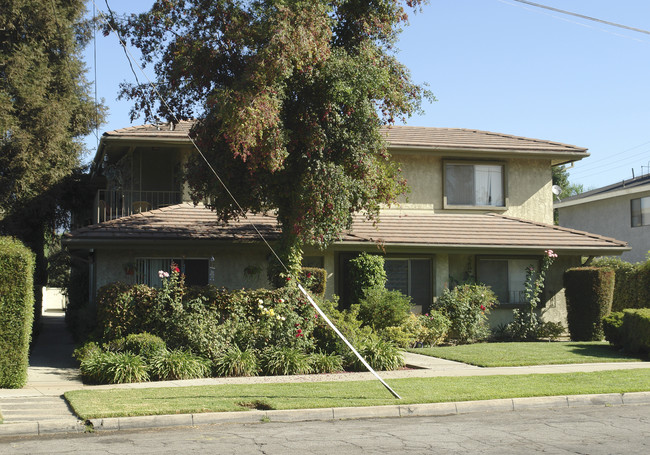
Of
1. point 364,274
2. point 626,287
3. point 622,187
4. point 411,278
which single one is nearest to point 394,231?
point 411,278

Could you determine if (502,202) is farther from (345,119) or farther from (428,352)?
(345,119)

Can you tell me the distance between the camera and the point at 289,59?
44.1ft

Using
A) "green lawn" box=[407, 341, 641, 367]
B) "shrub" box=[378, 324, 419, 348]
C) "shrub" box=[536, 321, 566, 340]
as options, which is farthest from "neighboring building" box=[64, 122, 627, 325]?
"green lawn" box=[407, 341, 641, 367]

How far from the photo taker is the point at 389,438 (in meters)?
8.30

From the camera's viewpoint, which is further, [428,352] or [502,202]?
[502,202]

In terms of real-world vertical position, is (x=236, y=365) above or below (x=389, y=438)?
above

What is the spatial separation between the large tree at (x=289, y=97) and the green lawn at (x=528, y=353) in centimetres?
411

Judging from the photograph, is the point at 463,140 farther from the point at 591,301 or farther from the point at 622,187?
the point at 622,187

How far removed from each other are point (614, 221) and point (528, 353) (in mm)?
18684

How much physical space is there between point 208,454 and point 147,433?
1.58 m

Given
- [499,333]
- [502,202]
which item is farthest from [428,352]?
[502,202]

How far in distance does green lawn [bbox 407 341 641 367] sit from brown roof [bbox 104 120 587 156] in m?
7.01

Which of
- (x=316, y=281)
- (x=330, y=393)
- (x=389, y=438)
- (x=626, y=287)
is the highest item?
(x=316, y=281)

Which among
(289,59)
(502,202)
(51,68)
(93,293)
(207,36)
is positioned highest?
(51,68)
